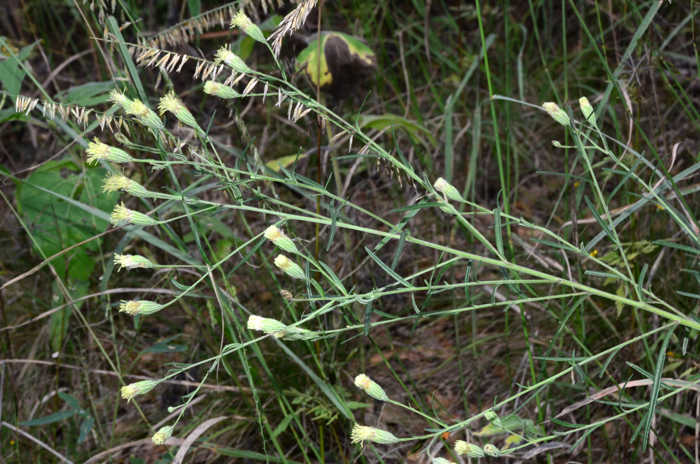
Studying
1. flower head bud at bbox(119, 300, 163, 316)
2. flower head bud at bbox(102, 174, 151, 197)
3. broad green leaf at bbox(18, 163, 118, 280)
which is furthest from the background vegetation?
flower head bud at bbox(119, 300, 163, 316)

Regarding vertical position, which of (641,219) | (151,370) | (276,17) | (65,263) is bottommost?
(151,370)

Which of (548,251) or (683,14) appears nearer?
(548,251)

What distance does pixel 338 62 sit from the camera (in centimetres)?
174

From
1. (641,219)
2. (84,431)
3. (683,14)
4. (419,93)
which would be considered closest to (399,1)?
(419,93)

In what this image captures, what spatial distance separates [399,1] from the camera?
3.24 metres

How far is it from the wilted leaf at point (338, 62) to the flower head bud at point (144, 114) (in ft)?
2.63

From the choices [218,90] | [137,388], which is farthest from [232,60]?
[137,388]

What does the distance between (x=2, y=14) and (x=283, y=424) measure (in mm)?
3070

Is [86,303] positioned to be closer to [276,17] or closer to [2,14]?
[276,17]

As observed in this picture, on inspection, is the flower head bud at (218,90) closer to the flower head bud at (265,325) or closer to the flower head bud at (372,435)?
the flower head bud at (265,325)

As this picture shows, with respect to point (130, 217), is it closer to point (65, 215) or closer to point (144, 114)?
point (144, 114)

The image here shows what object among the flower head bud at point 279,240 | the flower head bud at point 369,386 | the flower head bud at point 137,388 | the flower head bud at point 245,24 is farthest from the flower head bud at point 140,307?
the flower head bud at point 245,24

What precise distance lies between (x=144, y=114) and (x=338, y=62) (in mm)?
916

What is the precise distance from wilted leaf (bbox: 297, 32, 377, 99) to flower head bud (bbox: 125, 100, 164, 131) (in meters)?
0.80
